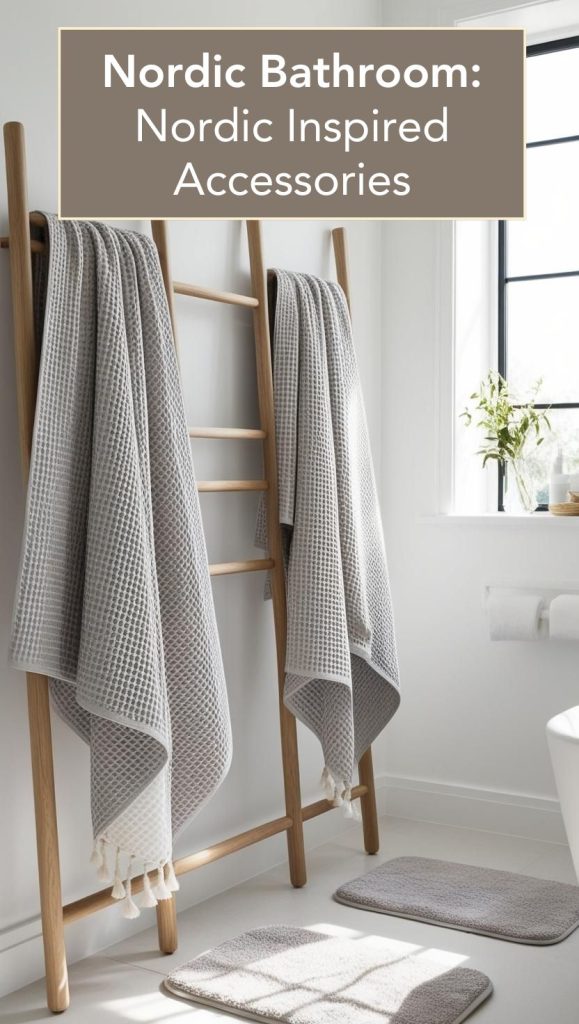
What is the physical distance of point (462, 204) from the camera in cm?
228

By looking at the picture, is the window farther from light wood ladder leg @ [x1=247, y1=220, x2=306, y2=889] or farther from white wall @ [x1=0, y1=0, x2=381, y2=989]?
light wood ladder leg @ [x1=247, y1=220, x2=306, y2=889]

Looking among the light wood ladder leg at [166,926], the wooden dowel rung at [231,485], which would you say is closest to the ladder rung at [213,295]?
the wooden dowel rung at [231,485]

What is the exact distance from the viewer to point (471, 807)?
298 centimetres

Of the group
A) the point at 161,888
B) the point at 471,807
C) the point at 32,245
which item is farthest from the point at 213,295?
the point at 471,807

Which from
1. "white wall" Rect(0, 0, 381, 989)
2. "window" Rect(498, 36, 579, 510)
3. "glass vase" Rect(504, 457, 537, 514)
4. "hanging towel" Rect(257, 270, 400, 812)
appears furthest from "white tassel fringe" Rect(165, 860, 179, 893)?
"window" Rect(498, 36, 579, 510)

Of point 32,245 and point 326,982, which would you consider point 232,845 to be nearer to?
point 326,982

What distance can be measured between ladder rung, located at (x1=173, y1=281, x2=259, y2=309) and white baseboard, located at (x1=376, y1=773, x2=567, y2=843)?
4.85ft

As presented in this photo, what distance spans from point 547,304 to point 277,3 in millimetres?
1116

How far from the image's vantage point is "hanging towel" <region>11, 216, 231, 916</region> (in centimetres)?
184

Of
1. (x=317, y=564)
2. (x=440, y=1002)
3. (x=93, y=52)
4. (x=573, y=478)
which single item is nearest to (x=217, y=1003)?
(x=440, y=1002)

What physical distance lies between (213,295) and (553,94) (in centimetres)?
140

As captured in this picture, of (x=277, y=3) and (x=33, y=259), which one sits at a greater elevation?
(x=277, y=3)

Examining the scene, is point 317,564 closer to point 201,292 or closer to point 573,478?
point 201,292

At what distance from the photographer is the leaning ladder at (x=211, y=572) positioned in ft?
6.09
